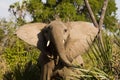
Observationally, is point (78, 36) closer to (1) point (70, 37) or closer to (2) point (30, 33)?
(1) point (70, 37)

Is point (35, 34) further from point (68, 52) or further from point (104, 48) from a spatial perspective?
point (104, 48)

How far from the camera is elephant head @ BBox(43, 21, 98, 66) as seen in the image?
27.7ft

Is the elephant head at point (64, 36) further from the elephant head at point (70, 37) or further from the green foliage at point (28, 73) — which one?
the green foliage at point (28, 73)

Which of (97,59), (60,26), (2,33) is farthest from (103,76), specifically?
(2,33)

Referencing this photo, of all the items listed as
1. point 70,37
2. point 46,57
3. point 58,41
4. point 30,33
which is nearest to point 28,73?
point 30,33

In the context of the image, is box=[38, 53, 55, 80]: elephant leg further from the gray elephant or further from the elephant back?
the elephant back

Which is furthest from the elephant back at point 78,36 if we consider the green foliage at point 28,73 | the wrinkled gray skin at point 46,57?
the green foliage at point 28,73

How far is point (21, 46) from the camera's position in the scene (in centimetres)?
1692

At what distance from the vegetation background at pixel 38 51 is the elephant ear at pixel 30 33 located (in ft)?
2.59

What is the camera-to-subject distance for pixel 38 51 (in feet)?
51.2

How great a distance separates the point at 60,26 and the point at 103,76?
14.7 ft

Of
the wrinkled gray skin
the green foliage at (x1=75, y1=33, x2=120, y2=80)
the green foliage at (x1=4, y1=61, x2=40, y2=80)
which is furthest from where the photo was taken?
the green foliage at (x1=4, y1=61, x2=40, y2=80)

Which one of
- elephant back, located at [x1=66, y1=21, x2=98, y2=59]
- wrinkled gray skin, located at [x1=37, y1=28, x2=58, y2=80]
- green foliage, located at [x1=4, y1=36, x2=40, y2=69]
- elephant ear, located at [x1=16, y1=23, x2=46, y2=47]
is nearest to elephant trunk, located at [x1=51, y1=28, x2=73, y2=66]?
elephant back, located at [x1=66, y1=21, x2=98, y2=59]

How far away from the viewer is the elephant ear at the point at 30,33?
991 cm
